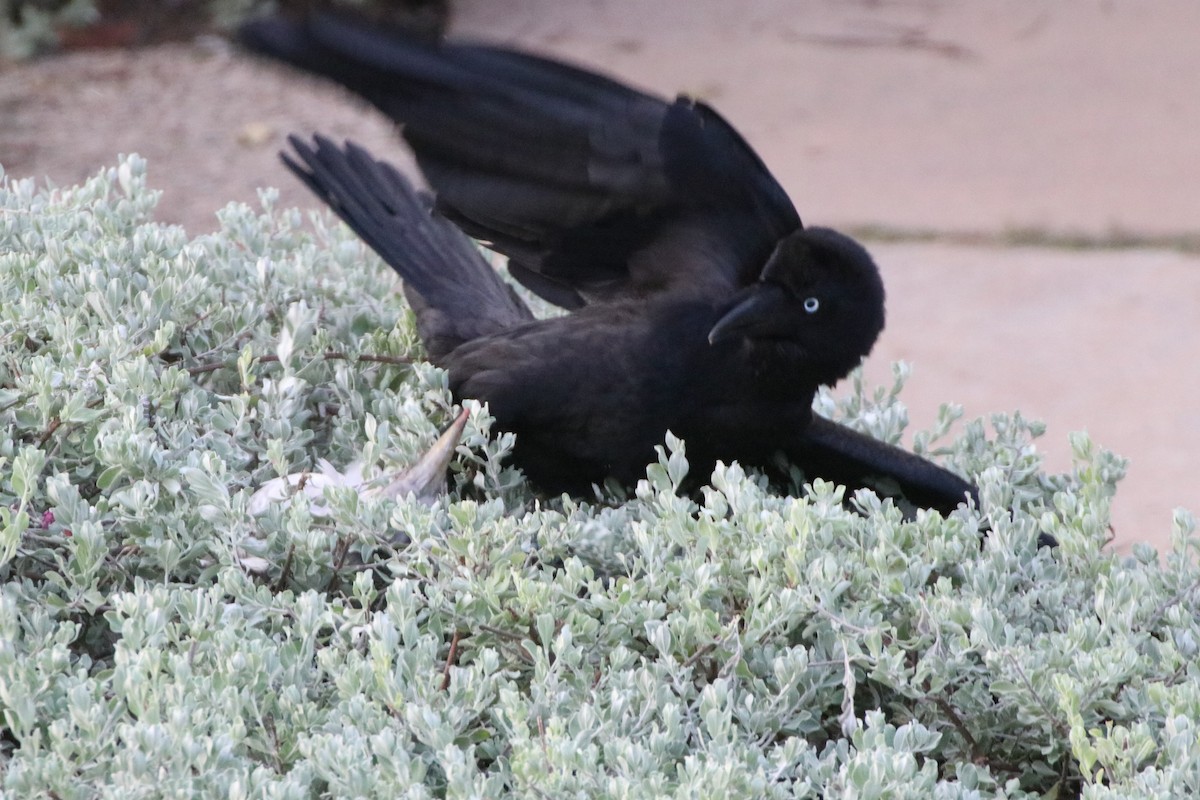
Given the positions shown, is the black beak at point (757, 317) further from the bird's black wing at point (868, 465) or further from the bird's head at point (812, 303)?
the bird's black wing at point (868, 465)

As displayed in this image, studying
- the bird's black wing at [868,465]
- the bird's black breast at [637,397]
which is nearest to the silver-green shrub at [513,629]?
the bird's black wing at [868,465]

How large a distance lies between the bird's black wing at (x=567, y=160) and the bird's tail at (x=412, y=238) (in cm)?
18

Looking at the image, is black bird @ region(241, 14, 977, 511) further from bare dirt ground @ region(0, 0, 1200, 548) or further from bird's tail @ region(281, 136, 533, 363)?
bare dirt ground @ region(0, 0, 1200, 548)

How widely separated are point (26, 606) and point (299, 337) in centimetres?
71

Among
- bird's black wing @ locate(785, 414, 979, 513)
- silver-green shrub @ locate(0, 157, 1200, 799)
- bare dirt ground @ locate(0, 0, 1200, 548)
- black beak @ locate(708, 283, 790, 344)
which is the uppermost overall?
black beak @ locate(708, 283, 790, 344)

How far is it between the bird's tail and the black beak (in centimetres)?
48

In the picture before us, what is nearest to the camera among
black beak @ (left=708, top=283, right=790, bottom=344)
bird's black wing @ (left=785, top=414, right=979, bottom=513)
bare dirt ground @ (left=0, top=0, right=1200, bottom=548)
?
bird's black wing @ (left=785, top=414, right=979, bottom=513)

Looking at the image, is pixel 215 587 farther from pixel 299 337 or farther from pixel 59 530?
pixel 299 337

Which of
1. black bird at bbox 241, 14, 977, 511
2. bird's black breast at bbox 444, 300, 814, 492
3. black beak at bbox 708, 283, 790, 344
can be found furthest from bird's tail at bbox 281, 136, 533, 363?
black beak at bbox 708, 283, 790, 344

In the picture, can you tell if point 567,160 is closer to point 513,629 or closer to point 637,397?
point 637,397

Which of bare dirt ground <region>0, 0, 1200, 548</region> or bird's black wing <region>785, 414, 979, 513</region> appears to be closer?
bird's black wing <region>785, 414, 979, 513</region>

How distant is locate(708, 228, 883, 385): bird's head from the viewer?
259cm

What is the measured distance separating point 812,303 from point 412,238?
2.83 ft

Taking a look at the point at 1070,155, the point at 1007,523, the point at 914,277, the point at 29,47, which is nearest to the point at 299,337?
the point at 1007,523
